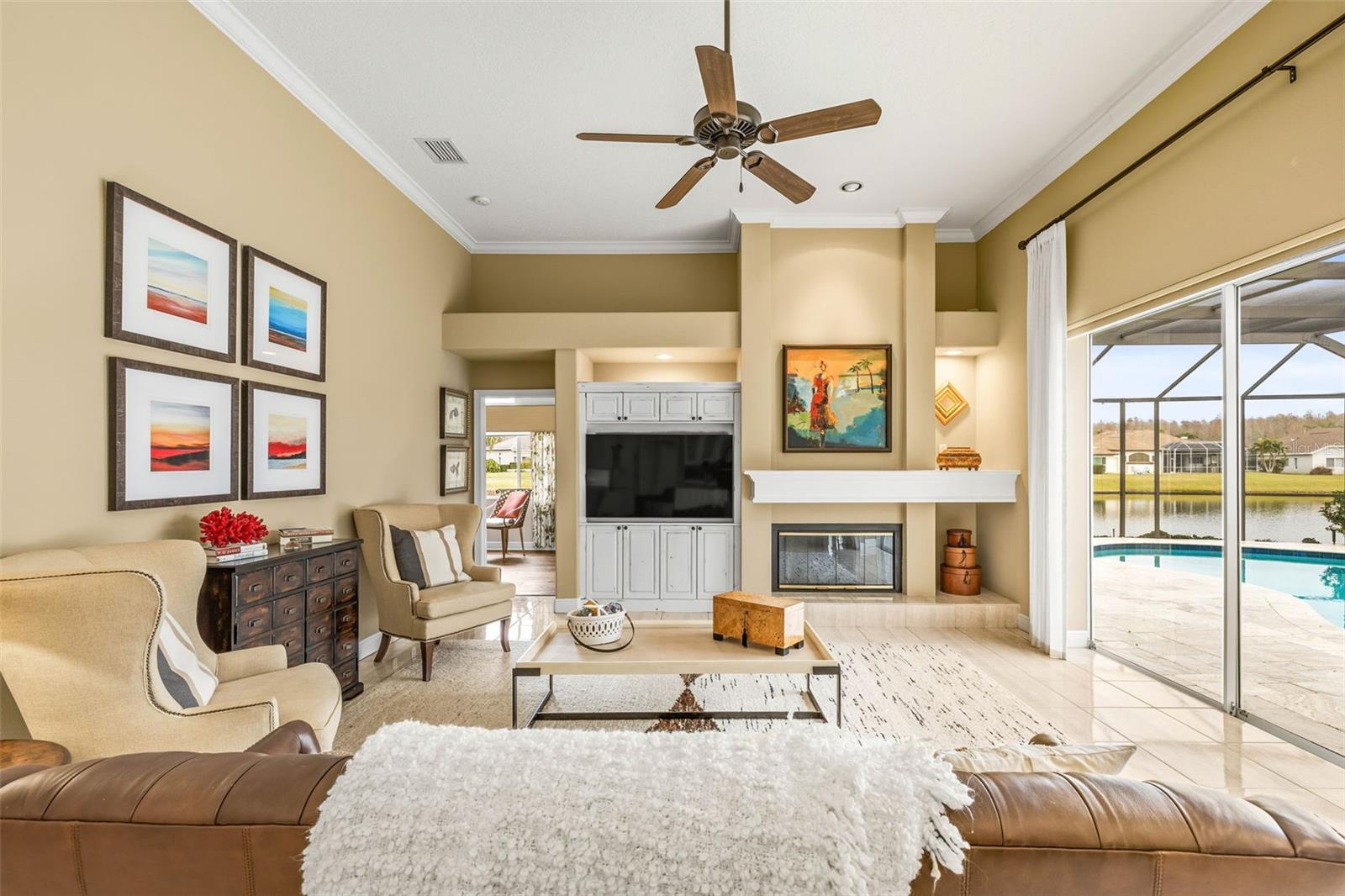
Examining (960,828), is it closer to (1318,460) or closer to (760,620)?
(760,620)

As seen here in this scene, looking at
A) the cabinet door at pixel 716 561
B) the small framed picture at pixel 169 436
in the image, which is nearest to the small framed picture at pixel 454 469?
the cabinet door at pixel 716 561

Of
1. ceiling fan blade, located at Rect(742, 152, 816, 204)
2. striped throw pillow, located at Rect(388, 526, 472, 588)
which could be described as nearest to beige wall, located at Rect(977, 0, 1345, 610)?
ceiling fan blade, located at Rect(742, 152, 816, 204)

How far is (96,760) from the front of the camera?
2.71ft

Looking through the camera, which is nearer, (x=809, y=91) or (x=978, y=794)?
(x=978, y=794)

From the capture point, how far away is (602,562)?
5270mm

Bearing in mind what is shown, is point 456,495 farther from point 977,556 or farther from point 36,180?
point 977,556

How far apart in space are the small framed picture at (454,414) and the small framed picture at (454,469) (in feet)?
0.42

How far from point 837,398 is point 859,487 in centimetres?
75

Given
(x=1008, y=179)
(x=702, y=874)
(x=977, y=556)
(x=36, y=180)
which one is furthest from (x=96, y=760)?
(x=977, y=556)

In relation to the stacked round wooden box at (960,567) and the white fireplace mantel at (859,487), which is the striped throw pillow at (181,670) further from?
the stacked round wooden box at (960,567)

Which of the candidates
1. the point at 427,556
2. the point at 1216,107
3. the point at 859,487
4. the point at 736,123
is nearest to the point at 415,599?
the point at 427,556

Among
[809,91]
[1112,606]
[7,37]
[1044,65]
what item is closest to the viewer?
[7,37]

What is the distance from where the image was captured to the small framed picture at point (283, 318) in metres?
2.95

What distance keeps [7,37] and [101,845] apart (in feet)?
8.16
